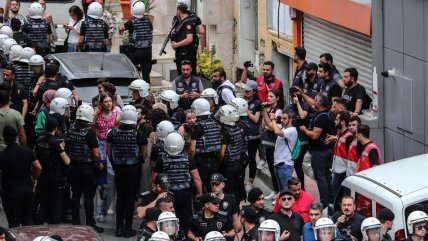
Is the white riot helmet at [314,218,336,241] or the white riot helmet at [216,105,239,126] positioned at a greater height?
the white riot helmet at [216,105,239,126]

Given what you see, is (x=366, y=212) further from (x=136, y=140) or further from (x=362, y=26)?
(x=362, y=26)

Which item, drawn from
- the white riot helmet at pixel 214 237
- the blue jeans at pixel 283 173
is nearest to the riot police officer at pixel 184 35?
the blue jeans at pixel 283 173

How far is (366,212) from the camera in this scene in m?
16.3

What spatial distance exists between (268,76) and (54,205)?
4.50 m

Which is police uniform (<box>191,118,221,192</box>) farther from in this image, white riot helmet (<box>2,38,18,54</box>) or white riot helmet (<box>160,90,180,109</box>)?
white riot helmet (<box>2,38,18,54</box>)

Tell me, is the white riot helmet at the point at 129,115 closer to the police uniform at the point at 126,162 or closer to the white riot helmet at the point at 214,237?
the police uniform at the point at 126,162

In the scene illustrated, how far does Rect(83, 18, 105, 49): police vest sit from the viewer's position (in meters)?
25.5

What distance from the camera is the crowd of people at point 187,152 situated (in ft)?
55.1

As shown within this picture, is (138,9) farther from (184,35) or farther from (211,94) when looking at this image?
(211,94)

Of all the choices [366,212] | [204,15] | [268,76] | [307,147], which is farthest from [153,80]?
[366,212]

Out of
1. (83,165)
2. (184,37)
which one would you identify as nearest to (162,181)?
(83,165)

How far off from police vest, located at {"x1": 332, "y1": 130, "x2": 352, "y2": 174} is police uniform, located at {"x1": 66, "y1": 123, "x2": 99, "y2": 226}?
10.0 feet

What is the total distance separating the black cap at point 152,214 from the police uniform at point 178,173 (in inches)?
85.6

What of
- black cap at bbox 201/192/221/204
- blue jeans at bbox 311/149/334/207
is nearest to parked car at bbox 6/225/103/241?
black cap at bbox 201/192/221/204
